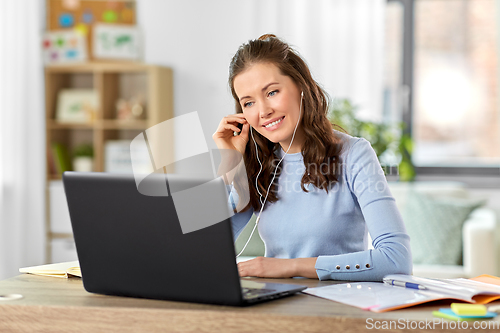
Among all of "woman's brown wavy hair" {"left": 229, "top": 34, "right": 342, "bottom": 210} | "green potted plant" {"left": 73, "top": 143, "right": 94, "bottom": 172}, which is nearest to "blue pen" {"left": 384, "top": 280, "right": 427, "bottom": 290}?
"woman's brown wavy hair" {"left": 229, "top": 34, "right": 342, "bottom": 210}

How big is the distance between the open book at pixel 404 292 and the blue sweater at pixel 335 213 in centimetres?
18

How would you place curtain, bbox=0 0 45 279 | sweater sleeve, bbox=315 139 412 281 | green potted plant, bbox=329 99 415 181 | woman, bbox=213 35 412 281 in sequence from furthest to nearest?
1. curtain, bbox=0 0 45 279
2. green potted plant, bbox=329 99 415 181
3. woman, bbox=213 35 412 281
4. sweater sleeve, bbox=315 139 412 281

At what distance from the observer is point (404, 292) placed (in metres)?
0.99

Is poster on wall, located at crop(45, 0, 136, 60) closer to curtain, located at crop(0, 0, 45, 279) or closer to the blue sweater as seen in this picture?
curtain, located at crop(0, 0, 45, 279)

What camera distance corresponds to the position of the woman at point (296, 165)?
4.78ft

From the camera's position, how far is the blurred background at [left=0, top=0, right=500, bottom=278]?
12.1 feet

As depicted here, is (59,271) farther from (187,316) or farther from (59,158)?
(59,158)

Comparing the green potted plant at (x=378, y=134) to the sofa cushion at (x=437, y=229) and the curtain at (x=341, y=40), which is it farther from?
the sofa cushion at (x=437, y=229)

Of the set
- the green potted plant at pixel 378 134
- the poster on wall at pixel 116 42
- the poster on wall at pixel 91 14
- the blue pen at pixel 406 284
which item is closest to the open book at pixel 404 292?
the blue pen at pixel 406 284

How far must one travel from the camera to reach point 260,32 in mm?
3889

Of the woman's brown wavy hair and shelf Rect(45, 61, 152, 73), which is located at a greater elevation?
shelf Rect(45, 61, 152, 73)

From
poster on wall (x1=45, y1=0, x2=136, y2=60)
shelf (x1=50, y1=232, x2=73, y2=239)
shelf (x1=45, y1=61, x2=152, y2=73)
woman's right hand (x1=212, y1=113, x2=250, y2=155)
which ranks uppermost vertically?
poster on wall (x1=45, y1=0, x2=136, y2=60)

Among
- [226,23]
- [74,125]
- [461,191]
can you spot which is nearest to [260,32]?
[226,23]

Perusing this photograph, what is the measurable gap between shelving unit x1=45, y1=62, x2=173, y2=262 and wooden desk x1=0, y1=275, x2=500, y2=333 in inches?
111
